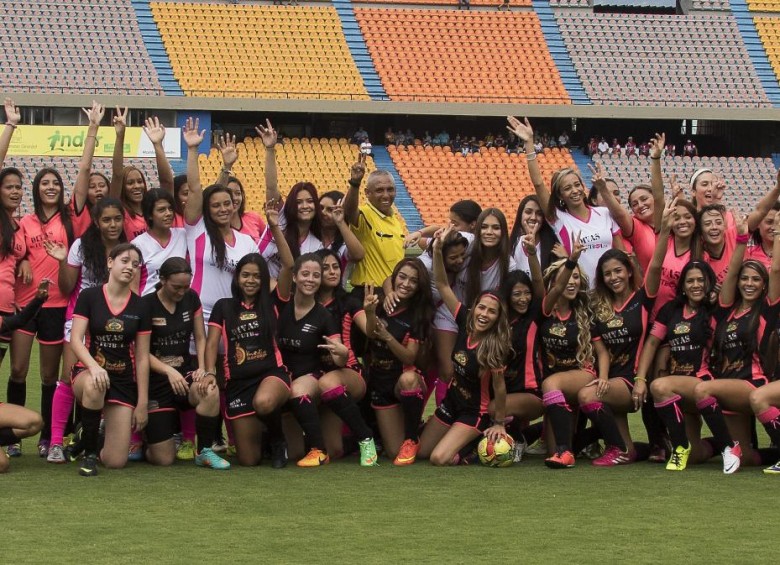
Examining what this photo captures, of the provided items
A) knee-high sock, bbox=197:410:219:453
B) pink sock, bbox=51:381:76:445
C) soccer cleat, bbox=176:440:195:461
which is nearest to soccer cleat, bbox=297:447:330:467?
knee-high sock, bbox=197:410:219:453

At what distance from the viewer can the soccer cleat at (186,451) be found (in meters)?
7.74

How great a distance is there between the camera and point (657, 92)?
29984 mm

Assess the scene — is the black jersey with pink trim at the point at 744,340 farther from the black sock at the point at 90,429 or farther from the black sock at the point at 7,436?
the black sock at the point at 7,436

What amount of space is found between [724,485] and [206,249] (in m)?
3.36

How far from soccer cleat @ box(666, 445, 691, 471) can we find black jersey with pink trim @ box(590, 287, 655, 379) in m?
0.54

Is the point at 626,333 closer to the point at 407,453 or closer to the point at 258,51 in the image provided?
the point at 407,453

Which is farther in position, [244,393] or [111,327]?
[244,393]

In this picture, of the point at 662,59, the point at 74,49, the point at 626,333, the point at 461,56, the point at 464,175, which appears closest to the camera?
the point at 626,333

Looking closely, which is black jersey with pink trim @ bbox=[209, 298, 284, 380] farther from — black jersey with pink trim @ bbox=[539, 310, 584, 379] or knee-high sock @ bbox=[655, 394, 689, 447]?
knee-high sock @ bbox=[655, 394, 689, 447]

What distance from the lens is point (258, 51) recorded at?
29219 millimetres

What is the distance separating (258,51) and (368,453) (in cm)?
2281

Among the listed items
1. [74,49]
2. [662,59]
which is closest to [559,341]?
[74,49]

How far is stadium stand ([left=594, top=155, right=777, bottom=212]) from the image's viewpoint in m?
28.6

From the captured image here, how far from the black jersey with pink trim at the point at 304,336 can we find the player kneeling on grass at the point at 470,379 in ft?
2.45
